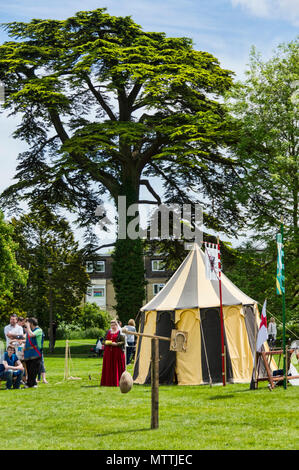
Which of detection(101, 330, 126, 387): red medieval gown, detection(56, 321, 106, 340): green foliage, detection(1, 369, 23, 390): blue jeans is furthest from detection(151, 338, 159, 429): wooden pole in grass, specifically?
detection(56, 321, 106, 340): green foliage

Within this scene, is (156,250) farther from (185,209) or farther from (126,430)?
(126,430)

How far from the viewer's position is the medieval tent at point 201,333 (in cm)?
1786

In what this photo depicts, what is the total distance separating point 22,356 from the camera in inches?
702

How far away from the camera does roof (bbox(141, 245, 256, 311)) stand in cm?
1833

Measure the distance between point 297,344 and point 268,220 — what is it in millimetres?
15509

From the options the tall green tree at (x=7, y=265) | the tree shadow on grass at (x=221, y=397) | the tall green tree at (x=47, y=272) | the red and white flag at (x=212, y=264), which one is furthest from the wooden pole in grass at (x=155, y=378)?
the tall green tree at (x=47, y=272)

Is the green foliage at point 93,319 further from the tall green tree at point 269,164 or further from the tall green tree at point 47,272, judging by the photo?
the tall green tree at point 269,164

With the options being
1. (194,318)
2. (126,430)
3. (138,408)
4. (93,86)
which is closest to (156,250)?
(93,86)

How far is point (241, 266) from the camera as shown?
3312 cm

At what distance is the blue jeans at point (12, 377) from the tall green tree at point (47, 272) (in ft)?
83.8

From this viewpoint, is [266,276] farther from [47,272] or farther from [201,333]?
[47,272]

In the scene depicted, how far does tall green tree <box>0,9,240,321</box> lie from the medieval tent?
1500cm
